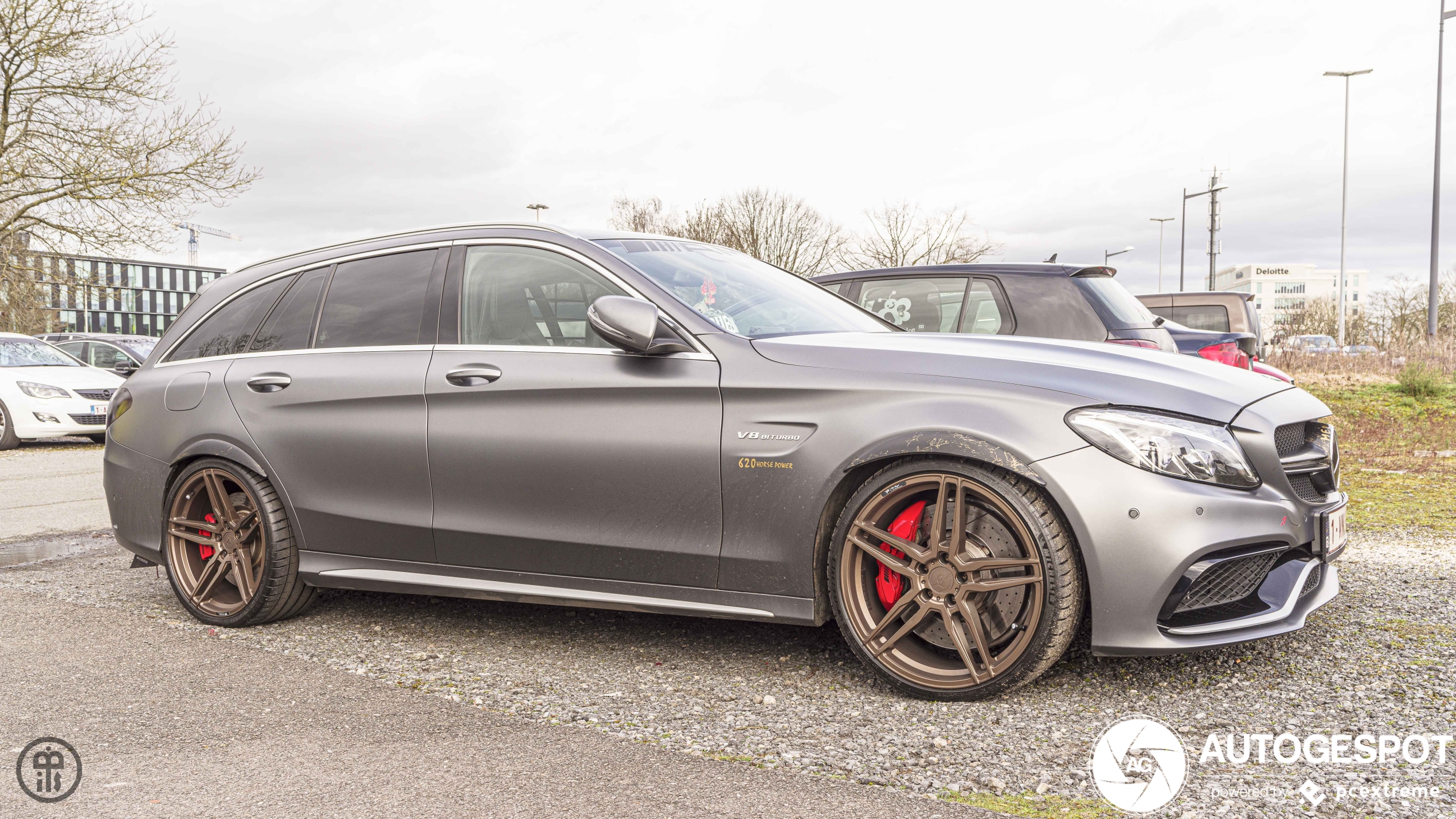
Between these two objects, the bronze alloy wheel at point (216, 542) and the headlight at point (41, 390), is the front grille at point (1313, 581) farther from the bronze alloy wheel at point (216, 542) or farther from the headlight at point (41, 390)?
the headlight at point (41, 390)

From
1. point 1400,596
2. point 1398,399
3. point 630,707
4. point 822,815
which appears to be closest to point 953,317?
point 1400,596

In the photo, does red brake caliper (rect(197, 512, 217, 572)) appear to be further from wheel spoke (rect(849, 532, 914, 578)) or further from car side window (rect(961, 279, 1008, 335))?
car side window (rect(961, 279, 1008, 335))

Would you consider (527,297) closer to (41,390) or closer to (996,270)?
(996,270)

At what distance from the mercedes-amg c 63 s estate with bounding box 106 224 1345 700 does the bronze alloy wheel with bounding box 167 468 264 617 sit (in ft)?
0.04

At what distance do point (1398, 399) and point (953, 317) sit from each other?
1244 centimetres

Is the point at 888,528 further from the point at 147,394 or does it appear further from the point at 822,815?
the point at 147,394

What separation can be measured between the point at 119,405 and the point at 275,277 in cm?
106

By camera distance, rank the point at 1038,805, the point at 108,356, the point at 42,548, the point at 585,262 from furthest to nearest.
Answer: the point at 108,356 < the point at 42,548 < the point at 585,262 < the point at 1038,805

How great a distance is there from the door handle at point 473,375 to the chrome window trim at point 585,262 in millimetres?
163

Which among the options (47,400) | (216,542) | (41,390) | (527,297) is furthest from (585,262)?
(41,390)

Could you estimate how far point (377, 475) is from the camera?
13.4 feet

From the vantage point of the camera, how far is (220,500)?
14.7 feet

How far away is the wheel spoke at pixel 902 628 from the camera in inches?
126

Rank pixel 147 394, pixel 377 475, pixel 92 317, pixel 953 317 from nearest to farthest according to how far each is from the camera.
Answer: pixel 377 475 → pixel 147 394 → pixel 953 317 → pixel 92 317
